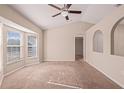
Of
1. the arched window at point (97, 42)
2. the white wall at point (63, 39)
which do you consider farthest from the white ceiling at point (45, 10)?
the white wall at point (63, 39)

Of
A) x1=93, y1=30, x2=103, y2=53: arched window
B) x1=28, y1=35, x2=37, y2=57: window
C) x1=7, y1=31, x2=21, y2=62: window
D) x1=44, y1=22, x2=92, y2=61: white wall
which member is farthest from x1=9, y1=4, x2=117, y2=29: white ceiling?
x1=44, y1=22, x2=92, y2=61: white wall

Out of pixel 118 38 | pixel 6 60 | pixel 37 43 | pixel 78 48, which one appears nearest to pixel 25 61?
pixel 37 43

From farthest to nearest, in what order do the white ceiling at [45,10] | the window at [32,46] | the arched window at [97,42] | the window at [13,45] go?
1. the window at [32,46]
2. the arched window at [97,42]
3. the window at [13,45]
4. the white ceiling at [45,10]

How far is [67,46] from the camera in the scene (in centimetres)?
901

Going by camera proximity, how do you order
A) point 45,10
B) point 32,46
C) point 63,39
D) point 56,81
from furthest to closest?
point 63,39
point 32,46
point 45,10
point 56,81

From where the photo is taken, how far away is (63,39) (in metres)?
9.01

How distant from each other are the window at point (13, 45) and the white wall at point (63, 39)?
3019 mm

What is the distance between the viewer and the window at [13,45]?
204 inches

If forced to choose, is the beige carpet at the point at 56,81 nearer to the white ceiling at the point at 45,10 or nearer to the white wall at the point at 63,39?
the white ceiling at the point at 45,10

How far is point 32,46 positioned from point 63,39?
7.65ft

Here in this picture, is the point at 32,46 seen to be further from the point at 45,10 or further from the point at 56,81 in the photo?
the point at 56,81

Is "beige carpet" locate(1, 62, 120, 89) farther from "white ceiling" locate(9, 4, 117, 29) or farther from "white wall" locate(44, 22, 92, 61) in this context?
"white wall" locate(44, 22, 92, 61)

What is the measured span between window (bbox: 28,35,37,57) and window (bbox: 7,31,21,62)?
1.06 m

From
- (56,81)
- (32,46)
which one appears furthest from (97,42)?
(56,81)
